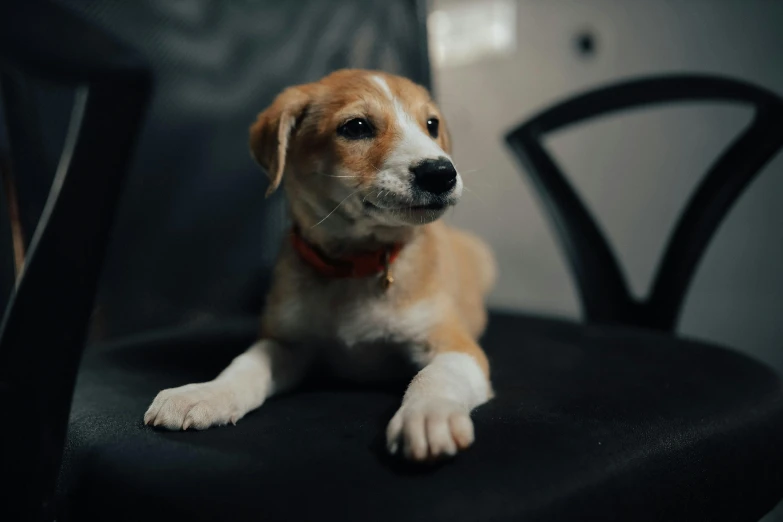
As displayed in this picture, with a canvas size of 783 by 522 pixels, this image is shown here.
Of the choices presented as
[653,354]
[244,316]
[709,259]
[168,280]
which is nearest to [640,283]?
[709,259]

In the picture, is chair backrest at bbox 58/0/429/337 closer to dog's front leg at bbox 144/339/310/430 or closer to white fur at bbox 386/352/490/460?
dog's front leg at bbox 144/339/310/430

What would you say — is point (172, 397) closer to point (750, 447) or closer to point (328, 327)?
point (328, 327)

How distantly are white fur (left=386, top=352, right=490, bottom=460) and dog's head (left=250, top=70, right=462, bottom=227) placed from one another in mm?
259

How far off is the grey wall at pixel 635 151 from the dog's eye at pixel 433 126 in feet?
1.79

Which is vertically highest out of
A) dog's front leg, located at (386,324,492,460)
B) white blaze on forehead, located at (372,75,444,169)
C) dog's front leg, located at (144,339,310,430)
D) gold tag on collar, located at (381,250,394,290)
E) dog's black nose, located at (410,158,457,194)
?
white blaze on forehead, located at (372,75,444,169)

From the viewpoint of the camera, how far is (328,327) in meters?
1.05

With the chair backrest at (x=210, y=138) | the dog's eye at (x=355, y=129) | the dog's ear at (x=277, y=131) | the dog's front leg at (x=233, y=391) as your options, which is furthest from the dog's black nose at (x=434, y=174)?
the chair backrest at (x=210, y=138)

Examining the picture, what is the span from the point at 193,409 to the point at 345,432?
0.21 m

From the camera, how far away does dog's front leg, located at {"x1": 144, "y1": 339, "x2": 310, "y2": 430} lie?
30.7 inches

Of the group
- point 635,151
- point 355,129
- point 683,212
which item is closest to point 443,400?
point 355,129

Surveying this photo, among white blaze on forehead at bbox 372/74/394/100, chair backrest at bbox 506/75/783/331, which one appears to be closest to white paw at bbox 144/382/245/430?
white blaze on forehead at bbox 372/74/394/100

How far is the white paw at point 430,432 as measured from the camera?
640 millimetres

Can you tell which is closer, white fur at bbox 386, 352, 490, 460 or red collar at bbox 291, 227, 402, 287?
white fur at bbox 386, 352, 490, 460

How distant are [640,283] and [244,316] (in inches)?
61.1
